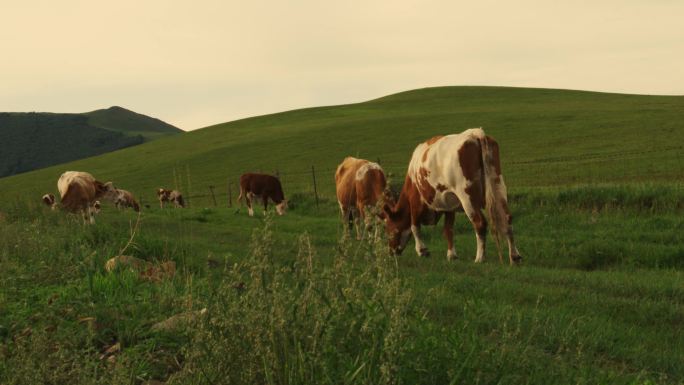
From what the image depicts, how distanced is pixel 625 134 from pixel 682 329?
38266 millimetres

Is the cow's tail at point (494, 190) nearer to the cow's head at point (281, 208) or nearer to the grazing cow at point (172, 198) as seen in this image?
the cow's head at point (281, 208)

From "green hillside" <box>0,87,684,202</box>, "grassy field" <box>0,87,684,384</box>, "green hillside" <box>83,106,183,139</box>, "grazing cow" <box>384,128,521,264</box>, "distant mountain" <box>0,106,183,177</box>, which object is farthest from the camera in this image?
"green hillside" <box>83,106,183,139</box>

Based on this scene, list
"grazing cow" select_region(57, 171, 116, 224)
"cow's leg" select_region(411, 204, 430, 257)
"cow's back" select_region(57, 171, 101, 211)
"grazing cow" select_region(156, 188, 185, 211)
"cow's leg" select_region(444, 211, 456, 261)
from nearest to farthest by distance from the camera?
"cow's leg" select_region(444, 211, 456, 261) < "cow's leg" select_region(411, 204, 430, 257) < "grazing cow" select_region(57, 171, 116, 224) < "cow's back" select_region(57, 171, 101, 211) < "grazing cow" select_region(156, 188, 185, 211)

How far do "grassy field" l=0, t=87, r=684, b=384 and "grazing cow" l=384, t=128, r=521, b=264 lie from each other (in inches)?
26.8

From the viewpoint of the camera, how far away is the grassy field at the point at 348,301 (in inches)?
142

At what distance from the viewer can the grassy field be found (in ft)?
11.9

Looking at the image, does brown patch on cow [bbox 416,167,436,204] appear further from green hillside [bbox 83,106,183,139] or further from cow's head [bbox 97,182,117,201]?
green hillside [bbox 83,106,183,139]

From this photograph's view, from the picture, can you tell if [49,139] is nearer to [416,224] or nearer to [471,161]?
[416,224]

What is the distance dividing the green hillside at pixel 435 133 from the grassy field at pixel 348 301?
763 centimetres

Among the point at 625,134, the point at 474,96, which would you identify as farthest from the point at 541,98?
the point at 625,134

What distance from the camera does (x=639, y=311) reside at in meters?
7.67

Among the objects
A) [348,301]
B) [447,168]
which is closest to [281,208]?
[447,168]

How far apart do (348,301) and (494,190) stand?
8.72 m

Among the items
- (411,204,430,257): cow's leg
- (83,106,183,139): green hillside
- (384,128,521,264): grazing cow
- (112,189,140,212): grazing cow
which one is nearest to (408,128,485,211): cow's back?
(384,128,521,264): grazing cow
